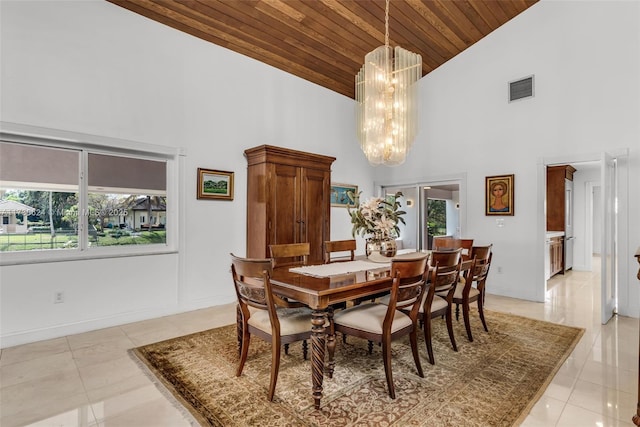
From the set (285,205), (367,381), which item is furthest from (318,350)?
(285,205)

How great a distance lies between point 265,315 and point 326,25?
3686mm

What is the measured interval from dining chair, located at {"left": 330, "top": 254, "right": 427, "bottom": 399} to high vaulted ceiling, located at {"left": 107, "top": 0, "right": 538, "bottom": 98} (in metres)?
3.30

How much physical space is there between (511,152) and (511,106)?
0.69m

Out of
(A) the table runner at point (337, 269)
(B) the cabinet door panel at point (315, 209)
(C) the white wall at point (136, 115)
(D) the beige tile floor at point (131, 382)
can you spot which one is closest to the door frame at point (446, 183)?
(B) the cabinet door panel at point (315, 209)

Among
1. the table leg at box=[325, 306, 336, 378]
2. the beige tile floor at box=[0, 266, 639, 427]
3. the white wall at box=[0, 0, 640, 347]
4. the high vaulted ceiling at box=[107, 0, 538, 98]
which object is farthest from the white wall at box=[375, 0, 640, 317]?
the table leg at box=[325, 306, 336, 378]

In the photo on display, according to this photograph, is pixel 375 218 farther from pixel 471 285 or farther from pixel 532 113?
pixel 532 113

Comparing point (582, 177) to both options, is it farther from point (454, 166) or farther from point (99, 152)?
point (99, 152)

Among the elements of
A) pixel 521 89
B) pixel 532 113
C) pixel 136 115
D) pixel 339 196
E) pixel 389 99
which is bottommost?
pixel 339 196

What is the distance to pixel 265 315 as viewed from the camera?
2.27 metres

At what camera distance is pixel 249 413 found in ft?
6.32

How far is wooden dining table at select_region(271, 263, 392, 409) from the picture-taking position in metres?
1.95

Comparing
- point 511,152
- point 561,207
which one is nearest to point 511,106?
point 511,152

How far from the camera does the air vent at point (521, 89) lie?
15.1 feet

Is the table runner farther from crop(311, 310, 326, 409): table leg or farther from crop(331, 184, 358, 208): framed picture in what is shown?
crop(331, 184, 358, 208): framed picture
